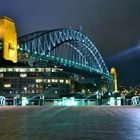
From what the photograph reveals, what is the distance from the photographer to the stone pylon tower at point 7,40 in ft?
91.9

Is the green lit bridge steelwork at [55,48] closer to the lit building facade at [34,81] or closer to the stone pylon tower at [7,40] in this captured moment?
the lit building facade at [34,81]

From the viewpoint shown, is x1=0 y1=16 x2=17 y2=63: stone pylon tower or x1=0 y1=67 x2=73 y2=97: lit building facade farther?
x1=0 y1=67 x2=73 y2=97: lit building facade

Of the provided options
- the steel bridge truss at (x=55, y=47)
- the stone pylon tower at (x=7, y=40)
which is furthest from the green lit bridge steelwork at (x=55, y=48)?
the stone pylon tower at (x=7, y=40)

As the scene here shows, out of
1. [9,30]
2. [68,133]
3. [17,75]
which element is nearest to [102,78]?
[17,75]

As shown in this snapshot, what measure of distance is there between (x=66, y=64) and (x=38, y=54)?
38.2 feet

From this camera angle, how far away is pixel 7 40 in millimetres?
29391

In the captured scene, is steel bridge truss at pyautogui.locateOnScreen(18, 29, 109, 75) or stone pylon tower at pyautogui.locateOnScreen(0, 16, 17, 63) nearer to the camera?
stone pylon tower at pyautogui.locateOnScreen(0, 16, 17, 63)

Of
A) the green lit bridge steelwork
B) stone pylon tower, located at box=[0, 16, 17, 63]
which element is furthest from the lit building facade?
stone pylon tower, located at box=[0, 16, 17, 63]

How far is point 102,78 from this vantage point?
16962 centimetres

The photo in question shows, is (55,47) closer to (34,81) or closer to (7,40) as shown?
(34,81)

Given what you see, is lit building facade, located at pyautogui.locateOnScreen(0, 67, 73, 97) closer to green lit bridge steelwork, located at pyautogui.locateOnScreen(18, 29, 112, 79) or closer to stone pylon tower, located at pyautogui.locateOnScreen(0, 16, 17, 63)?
green lit bridge steelwork, located at pyautogui.locateOnScreen(18, 29, 112, 79)

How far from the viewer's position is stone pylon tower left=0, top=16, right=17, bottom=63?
28.0 m

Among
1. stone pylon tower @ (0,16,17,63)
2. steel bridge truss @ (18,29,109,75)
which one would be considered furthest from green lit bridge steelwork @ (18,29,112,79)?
stone pylon tower @ (0,16,17,63)

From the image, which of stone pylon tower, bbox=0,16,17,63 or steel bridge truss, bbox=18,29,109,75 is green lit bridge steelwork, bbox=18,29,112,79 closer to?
steel bridge truss, bbox=18,29,109,75
